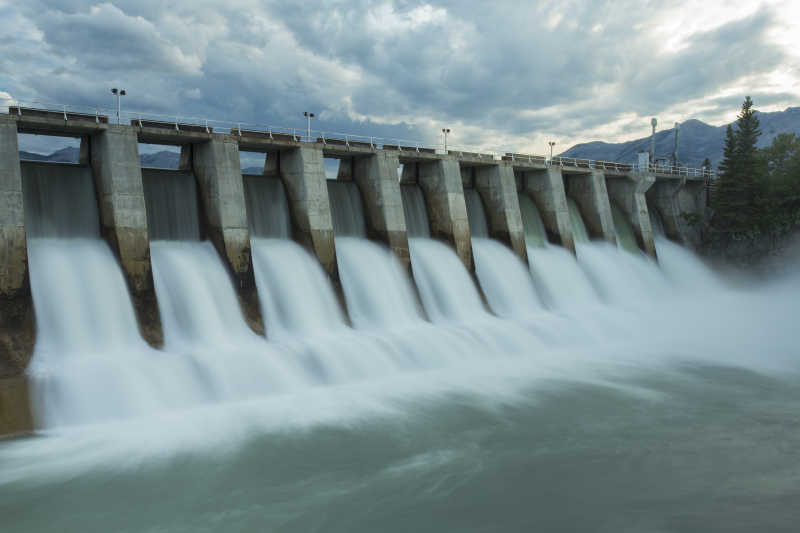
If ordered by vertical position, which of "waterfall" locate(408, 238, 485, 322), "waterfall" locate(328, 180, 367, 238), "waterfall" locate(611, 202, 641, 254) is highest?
"waterfall" locate(328, 180, 367, 238)

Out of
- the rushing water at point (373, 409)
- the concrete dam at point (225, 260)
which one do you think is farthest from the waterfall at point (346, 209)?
the rushing water at point (373, 409)

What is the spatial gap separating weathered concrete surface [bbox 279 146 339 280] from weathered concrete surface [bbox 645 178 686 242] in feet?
96.9

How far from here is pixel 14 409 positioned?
547 inches

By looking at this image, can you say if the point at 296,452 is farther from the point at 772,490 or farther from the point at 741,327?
the point at 741,327

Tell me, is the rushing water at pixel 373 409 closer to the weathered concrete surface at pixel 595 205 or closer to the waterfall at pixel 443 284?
the waterfall at pixel 443 284

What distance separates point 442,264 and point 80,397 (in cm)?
1557

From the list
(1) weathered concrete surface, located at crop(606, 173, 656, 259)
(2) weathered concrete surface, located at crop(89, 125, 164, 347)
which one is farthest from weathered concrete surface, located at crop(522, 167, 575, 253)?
(2) weathered concrete surface, located at crop(89, 125, 164, 347)

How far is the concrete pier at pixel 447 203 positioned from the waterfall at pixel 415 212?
9.7 inches

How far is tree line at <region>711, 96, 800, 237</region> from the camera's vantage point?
41094 mm

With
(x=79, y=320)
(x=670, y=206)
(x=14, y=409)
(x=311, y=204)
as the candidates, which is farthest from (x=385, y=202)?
(x=670, y=206)

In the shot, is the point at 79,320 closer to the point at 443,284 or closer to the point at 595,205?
the point at 443,284

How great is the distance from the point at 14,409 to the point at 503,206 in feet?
74.6

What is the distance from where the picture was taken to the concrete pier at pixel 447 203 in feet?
90.0

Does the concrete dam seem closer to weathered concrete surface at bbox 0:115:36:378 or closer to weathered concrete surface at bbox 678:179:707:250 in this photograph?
weathered concrete surface at bbox 0:115:36:378
